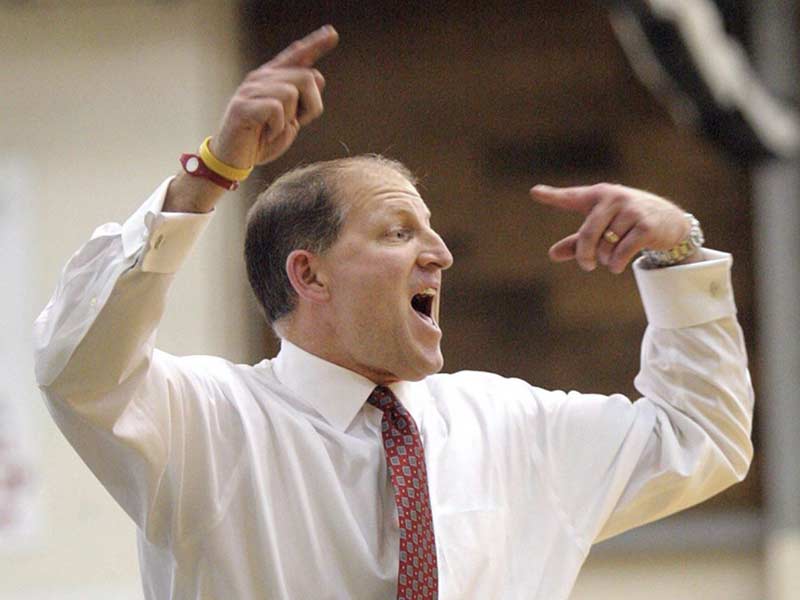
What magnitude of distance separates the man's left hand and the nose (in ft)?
0.56

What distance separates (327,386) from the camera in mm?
2422

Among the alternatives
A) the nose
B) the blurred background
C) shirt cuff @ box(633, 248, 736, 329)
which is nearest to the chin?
the nose

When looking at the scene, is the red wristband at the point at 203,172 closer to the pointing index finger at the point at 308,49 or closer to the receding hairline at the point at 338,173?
the pointing index finger at the point at 308,49

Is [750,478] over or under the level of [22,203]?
under

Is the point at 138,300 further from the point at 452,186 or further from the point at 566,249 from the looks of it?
the point at 452,186

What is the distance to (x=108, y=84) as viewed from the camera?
18.8ft

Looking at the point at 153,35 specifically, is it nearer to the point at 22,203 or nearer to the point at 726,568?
the point at 22,203

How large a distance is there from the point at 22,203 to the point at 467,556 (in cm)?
374

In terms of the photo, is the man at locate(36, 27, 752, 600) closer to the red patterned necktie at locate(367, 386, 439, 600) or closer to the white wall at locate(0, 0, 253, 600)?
the red patterned necktie at locate(367, 386, 439, 600)

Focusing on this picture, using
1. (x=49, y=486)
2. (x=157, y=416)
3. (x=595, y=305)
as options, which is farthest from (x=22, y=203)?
(x=157, y=416)

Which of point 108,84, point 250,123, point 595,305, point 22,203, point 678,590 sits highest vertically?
point 250,123

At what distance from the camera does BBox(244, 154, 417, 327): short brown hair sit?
2510 millimetres

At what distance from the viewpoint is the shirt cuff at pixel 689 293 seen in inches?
99.3

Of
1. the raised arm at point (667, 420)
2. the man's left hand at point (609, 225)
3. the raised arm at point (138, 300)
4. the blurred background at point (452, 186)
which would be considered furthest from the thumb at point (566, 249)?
the blurred background at point (452, 186)
